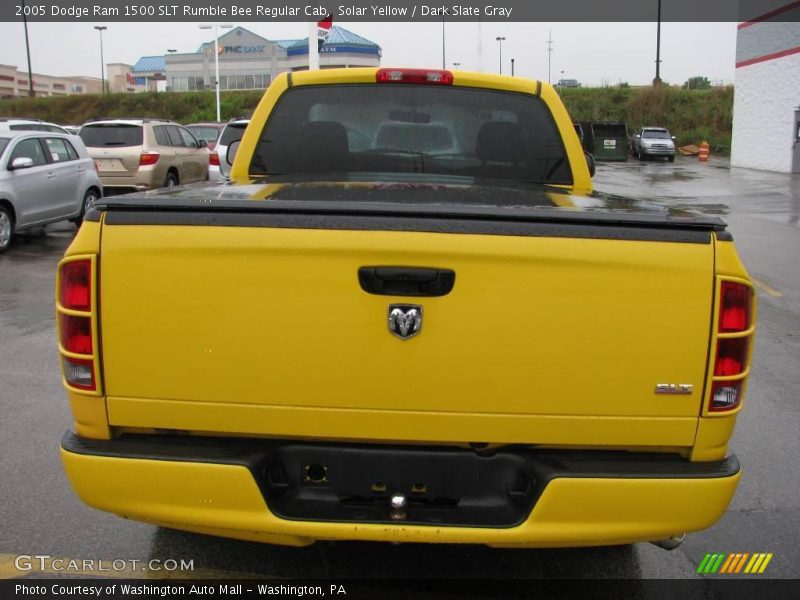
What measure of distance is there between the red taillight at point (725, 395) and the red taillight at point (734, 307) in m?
0.18

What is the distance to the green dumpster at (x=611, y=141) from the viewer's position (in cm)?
4106

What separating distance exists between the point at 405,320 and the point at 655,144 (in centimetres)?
4095

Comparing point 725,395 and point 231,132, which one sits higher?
point 231,132

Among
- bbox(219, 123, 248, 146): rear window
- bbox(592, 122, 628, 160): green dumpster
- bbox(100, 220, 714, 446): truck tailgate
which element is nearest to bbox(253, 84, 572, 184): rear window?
bbox(100, 220, 714, 446): truck tailgate

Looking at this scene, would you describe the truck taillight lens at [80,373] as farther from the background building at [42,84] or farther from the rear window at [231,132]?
the background building at [42,84]

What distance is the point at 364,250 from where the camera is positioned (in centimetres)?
242

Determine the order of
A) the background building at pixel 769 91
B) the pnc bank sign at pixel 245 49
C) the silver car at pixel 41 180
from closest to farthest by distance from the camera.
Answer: the silver car at pixel 41 180 → the background building at pixel 769 91 → the pnc bank sign at pixel 245 49

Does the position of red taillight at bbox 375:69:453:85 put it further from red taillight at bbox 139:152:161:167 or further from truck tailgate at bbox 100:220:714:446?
red taillight at bbox 139:152:161:167

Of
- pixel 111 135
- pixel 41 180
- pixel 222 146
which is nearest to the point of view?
pixel 41 180

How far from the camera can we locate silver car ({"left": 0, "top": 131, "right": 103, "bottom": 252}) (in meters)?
11.5

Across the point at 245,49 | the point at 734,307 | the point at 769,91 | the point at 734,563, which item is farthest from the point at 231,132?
the point at 245,49

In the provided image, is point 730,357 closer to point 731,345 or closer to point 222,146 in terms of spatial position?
point 731,345

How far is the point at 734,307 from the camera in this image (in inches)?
98.2

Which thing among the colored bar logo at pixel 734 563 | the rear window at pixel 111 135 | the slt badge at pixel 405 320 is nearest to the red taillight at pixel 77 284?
the slt badge at pixel 405 320
